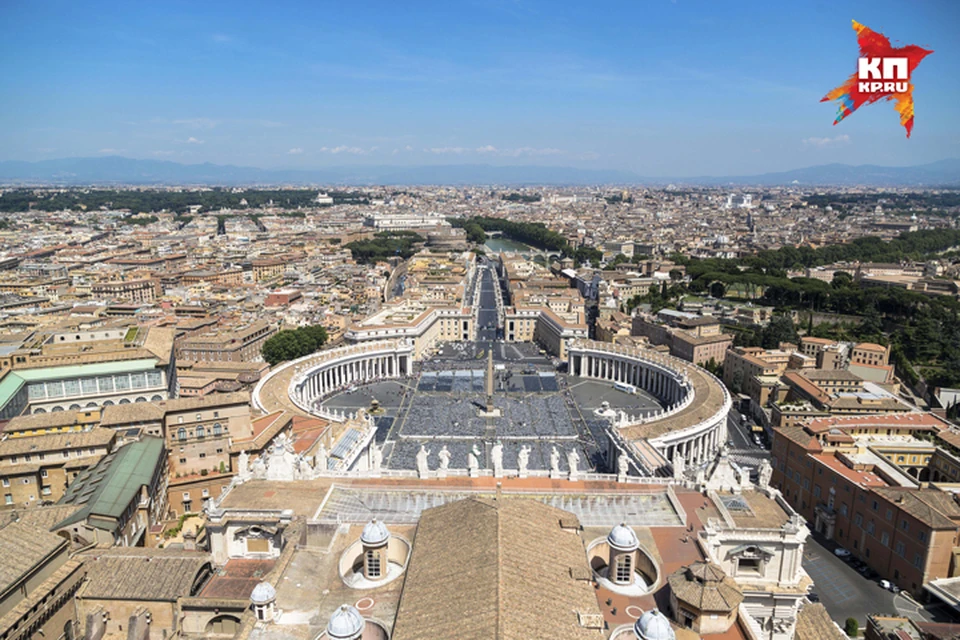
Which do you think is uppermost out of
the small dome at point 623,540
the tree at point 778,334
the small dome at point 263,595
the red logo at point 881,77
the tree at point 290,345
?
the red logo at point 881,77

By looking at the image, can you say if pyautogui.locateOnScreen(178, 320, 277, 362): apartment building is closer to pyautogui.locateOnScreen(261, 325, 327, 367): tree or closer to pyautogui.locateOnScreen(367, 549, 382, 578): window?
pyautogui.locateOnScreen(261, 325, 327, 367): tree

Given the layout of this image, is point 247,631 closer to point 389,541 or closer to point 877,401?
point 389,541

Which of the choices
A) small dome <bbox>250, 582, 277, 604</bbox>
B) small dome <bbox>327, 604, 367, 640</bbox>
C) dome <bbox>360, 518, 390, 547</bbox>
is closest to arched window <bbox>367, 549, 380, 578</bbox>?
dome <bbox>360, 518, 390, 547</bbox>

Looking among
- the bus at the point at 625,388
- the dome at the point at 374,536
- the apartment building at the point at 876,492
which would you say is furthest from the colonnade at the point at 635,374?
the dome at the point at 374,536

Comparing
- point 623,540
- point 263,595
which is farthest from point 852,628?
point 263,595

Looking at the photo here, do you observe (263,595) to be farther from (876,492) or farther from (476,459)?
(876,492)

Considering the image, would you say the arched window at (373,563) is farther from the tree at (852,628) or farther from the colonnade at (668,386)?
the colonnade at (668,386)
